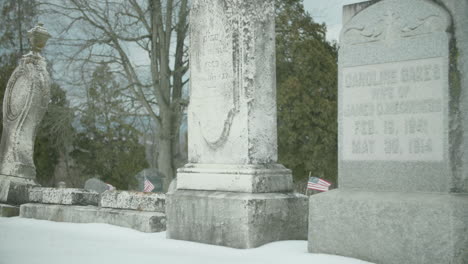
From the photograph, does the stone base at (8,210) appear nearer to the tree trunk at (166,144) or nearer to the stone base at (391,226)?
the stone base at (391,226)

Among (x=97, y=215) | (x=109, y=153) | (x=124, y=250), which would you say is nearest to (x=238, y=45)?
(x=124, y=250)

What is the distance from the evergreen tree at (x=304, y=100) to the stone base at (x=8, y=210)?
39.1ft

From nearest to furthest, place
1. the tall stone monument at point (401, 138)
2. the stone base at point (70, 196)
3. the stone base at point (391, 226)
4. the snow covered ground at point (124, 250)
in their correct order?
the stone base at point (391, 226)
the tall stone monument at point (401, 138)
the snow covered ground at point (124, 250)
the stone base at point (70, 196)

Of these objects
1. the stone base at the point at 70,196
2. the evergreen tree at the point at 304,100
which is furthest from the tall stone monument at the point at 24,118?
the evergreen tree at the point at 304,100

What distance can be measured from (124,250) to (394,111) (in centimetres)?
265

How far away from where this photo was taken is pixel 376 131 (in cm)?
403

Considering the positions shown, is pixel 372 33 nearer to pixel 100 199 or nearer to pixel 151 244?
pixel 151 244

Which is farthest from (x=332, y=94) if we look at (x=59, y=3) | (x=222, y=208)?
(x=222, y=208)

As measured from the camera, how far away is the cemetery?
12.1 feet

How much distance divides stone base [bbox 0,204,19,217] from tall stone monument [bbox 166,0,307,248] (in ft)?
11.9

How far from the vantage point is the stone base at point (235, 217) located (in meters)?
4.70

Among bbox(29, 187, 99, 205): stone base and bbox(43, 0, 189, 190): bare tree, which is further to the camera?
bbox(43, 0, 189, 190): bare tree

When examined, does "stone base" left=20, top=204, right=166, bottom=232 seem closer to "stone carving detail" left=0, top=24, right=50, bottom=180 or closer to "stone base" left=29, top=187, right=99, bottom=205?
"stone base" left=29, top=187, right=99, bottom=205

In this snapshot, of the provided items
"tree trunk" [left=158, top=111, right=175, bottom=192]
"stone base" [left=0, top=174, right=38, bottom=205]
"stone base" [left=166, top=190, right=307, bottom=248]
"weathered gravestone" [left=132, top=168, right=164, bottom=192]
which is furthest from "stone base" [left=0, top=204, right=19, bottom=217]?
"tree trunk" [left=158, top=111, right=175, bottom=192]
